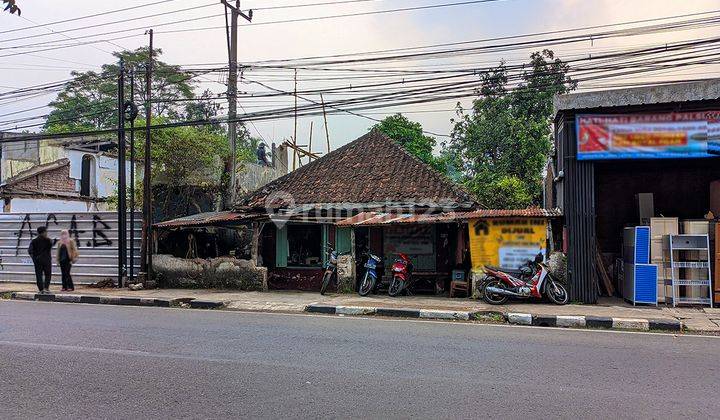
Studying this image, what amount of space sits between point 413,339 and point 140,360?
3707 mm

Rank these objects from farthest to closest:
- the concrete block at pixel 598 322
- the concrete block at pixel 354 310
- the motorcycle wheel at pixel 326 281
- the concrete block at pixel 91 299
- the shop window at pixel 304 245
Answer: the shop window at pixel 304 245
the motorcycle wheel at pixel 326 281
the concrete block at pixel 91 299
the concrete block at pixel 354 310
the concrete block at pixel 598 322

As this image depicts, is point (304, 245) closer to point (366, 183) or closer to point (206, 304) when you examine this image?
point (366, 183)

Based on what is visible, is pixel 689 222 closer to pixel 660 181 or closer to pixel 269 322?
pixel 660 181

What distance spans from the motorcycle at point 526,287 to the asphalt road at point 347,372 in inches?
96.2

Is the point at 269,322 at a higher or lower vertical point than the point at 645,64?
lower

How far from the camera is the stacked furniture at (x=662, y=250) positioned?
36.3 feet

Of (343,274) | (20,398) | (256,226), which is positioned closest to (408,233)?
(343,274)

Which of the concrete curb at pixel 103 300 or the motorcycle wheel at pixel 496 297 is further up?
the motorcycle wheel at pixel 496 297

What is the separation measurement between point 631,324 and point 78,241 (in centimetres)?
1537

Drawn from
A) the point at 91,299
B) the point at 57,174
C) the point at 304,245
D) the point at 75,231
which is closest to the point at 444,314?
the point at 304,245

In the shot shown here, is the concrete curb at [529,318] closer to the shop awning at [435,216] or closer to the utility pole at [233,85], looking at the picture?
the shop awning at [435,216]

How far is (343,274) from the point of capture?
45.0 feet

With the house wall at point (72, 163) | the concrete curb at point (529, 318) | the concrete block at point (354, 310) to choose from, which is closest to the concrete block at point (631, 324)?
the concrete curb at point (529, 318)

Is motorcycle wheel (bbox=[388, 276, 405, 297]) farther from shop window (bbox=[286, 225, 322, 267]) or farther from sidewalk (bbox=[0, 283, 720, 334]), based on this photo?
shop window (bbox=[286, 225, 322, 267])
